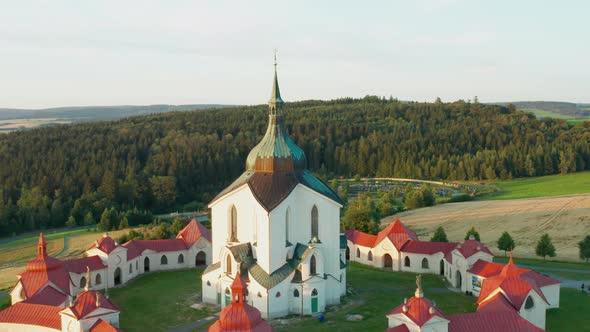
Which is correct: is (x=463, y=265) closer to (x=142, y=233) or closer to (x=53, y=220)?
(x=142, y=233)

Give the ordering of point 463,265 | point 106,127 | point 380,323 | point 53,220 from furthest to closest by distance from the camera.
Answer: point 106,127 → point 53,220 → point 463,265 → point 380,323

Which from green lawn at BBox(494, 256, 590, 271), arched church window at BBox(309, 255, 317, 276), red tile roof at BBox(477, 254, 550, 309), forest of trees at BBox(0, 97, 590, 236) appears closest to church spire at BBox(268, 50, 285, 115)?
arched church window at BBox(309, 255, 317, 276)

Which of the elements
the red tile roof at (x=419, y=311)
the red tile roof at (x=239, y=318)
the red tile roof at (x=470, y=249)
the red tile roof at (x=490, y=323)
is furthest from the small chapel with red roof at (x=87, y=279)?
the red tile roof at (x=470, y=249)

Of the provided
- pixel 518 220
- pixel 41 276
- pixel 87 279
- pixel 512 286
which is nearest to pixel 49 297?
pixel 41 276

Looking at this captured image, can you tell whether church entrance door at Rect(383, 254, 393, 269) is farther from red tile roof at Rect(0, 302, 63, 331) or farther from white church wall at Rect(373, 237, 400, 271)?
red tile roof at Rect(0, 302, 63, 331)

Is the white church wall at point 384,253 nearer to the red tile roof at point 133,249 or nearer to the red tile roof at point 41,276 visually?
the red tile roof at point 133,249

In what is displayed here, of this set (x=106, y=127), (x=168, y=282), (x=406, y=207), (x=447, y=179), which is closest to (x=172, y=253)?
(x=168, y=282)

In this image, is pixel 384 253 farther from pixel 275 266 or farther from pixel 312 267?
pixel 275 266
